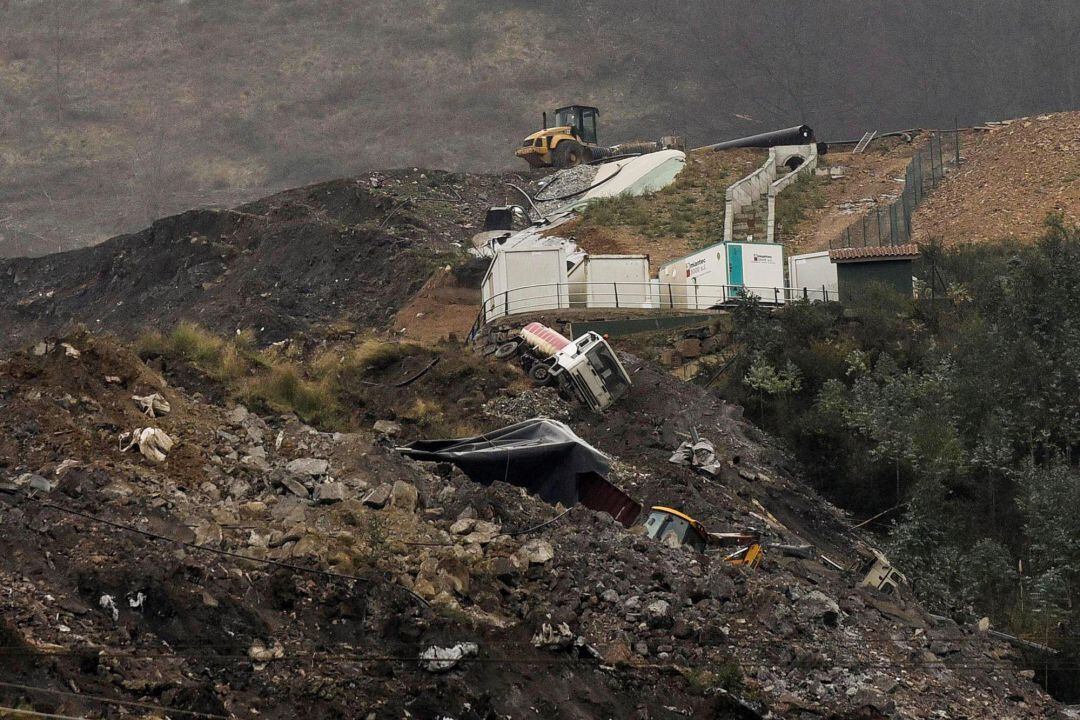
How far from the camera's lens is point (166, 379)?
25.3 m

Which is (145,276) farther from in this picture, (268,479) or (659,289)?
(268,479)

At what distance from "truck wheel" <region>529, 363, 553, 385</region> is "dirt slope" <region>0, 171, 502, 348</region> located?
12.1 meters

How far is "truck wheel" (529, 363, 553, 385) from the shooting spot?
31219 millimetres

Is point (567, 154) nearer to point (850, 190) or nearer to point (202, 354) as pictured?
point (850, 190)

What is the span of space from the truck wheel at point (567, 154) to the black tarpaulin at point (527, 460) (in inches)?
1443

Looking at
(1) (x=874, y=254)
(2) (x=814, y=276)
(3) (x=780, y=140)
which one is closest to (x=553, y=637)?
(2) (x=814, y=276)

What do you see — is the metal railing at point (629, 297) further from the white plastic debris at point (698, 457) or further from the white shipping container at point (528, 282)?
the white plastic debris at point (698, 457)

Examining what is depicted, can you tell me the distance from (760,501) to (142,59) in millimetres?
81902

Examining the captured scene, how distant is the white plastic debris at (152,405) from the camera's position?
2141 centimetres

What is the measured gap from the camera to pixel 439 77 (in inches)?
4136

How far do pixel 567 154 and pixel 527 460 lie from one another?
3767 centimetres

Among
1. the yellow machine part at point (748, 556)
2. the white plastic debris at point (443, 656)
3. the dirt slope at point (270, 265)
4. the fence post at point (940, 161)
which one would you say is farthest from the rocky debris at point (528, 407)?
the fence post at point (940, 161)

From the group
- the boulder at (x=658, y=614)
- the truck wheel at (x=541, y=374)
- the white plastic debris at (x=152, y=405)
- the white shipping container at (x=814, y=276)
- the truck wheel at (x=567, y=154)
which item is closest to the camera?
the boulder at (x=658, y=614)

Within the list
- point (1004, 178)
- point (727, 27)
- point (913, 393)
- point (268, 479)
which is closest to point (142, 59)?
point (727, 27)
